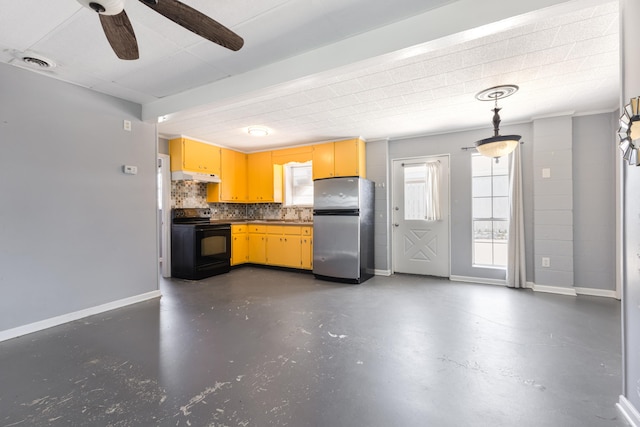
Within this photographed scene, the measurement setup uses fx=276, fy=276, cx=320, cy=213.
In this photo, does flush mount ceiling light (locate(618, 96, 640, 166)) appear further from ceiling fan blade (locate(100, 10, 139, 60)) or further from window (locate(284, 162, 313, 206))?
window (locate(284, 162, 313, 206))

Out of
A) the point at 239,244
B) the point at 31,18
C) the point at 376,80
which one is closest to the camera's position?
the point at 31,18

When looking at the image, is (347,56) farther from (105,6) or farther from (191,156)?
(191,156)

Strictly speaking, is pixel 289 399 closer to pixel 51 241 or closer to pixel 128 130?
pixel 51 241

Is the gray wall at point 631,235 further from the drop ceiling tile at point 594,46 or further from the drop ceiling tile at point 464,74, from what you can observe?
the drop ceiling tile at point 464,74

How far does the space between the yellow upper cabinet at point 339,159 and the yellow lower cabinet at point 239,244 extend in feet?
6.03

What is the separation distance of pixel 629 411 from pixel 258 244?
16.3 ft

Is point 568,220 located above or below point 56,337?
above

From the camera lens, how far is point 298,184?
580cm

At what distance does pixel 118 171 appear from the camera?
330 centimetres

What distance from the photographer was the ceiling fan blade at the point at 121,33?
58.5 inches

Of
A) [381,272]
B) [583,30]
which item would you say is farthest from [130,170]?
[583,30]

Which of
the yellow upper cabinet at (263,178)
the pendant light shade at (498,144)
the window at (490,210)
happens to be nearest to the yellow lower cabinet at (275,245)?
the yellow upper cabinet at (263,178)

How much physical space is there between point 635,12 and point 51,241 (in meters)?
4.70

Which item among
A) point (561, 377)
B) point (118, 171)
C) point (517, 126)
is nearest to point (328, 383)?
point (561, 377)
